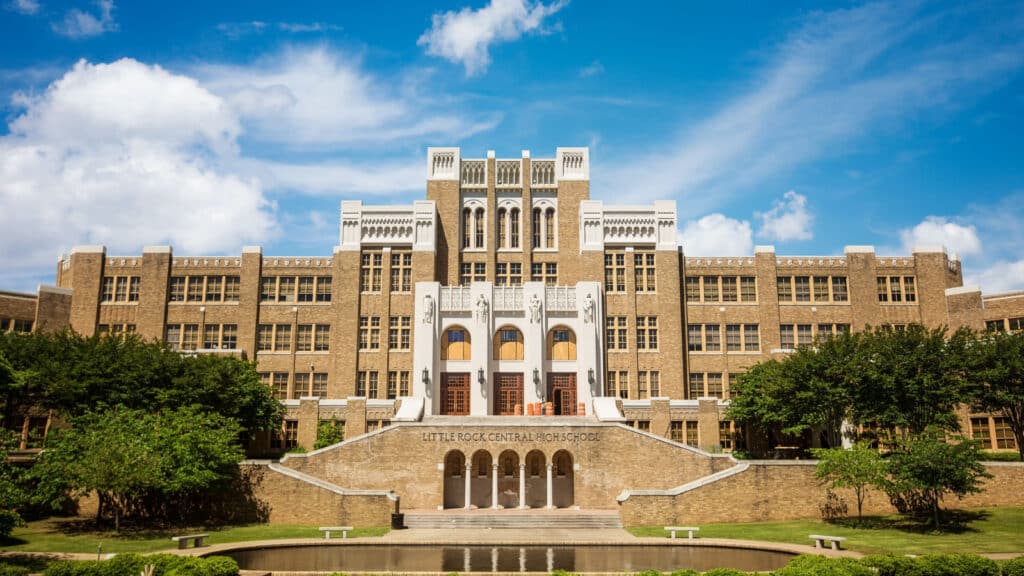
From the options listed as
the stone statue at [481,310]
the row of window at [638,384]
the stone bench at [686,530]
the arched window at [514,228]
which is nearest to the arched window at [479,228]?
the arched window at [514,228]

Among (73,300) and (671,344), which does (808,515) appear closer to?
(671,344)

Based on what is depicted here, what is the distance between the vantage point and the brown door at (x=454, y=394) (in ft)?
161

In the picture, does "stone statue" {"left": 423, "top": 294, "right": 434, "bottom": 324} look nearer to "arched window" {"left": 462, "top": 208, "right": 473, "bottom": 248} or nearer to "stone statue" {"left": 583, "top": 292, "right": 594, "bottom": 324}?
"arched window" {"left": 462, "top": 208, "right": 473, "bottom": 248}

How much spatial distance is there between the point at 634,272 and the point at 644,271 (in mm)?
734

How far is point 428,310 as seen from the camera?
49031 mm

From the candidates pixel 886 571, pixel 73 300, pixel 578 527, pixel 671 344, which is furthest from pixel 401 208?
pixel 886 571

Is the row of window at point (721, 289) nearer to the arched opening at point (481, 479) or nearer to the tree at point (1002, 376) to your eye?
the tree at point (1002, 376)

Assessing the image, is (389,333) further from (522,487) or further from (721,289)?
(721,289)

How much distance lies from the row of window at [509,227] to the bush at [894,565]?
35.9 meters

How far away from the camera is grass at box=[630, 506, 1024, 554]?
1108 inches

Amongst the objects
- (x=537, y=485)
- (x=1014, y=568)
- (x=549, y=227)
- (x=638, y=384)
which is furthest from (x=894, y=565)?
(x=549, y=227)

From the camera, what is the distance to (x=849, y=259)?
185 ft

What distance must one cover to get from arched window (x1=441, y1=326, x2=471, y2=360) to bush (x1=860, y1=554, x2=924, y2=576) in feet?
97.3

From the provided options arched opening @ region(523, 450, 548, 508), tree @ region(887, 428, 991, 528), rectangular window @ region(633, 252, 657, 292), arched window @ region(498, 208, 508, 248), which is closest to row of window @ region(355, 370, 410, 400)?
arched window @ region(498, 208, 508, 248)
